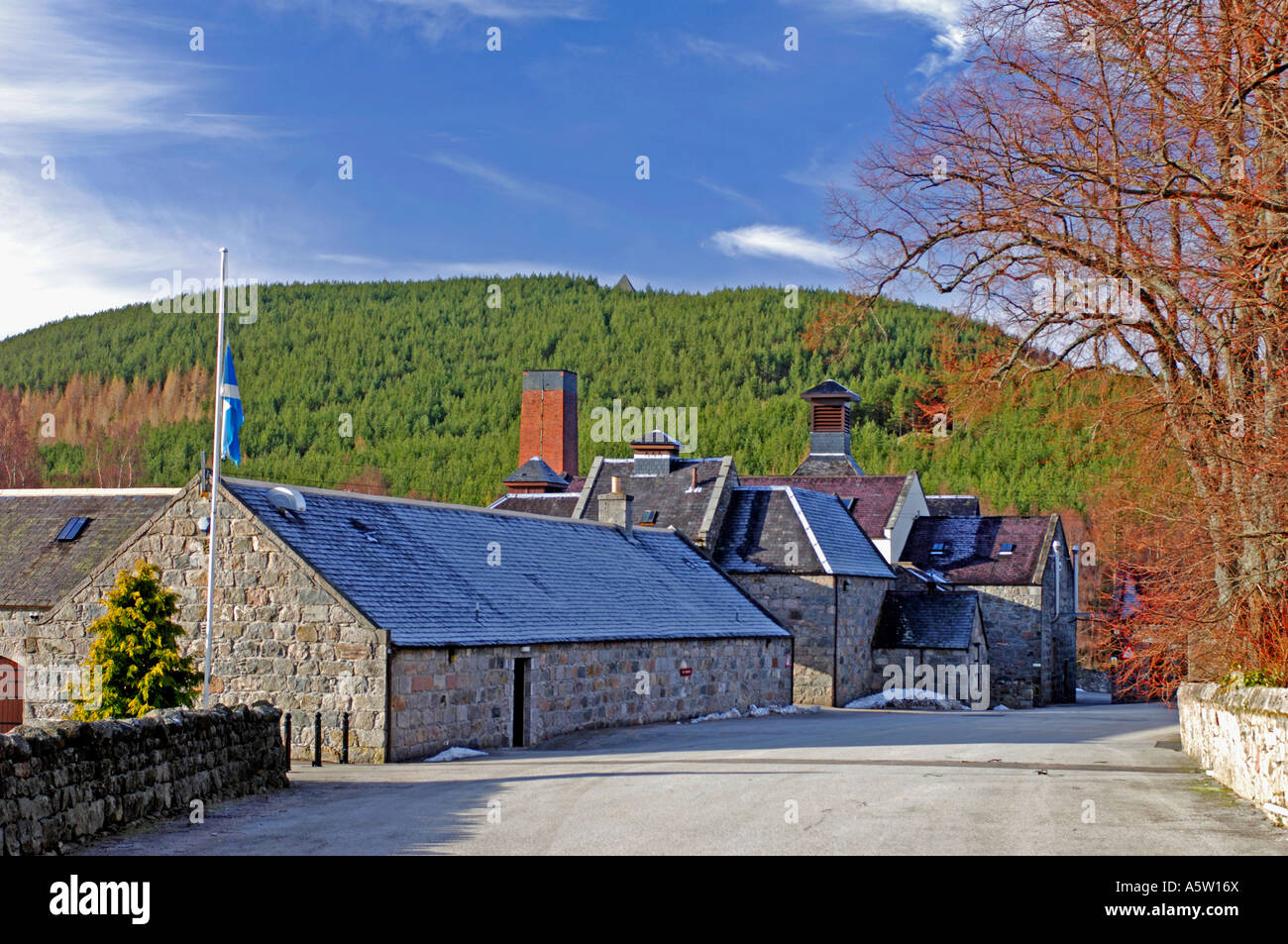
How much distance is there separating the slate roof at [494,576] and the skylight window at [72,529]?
36.2ft

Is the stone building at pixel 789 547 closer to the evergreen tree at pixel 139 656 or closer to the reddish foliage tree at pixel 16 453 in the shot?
the evergreen tree at pixel 139 656

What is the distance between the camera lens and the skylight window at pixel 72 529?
34562mm

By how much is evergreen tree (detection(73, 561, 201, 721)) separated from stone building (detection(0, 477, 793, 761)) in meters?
2.93

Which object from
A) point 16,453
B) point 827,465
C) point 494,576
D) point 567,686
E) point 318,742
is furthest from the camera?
point 16,453

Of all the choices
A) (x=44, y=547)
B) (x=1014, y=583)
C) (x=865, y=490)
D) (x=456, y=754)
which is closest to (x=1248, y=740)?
(x=456, y=754)

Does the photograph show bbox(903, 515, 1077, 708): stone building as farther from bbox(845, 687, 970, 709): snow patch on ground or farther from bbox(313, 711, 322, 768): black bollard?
bbox(313, 711, 322, 768): black bollard

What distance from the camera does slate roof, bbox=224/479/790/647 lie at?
2380cm

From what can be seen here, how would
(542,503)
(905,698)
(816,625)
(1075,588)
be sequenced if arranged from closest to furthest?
(816,625), (905,698), (542,503), (1075,588)

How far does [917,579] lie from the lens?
49.6 meters

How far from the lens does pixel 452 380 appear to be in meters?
151

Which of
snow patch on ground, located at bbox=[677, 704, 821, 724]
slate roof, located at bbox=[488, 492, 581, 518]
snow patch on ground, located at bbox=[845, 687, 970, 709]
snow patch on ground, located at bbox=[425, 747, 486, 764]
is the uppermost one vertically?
slate roof, located at bbox=[488, 492, 581, 518]

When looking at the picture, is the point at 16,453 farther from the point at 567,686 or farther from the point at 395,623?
the point at 395,623

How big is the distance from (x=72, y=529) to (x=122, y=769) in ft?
80.5

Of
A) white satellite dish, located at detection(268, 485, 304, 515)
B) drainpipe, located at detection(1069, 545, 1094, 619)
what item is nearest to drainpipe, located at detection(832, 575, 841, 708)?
drainpipe, located at detection(1069, 545, 1094, 619)
